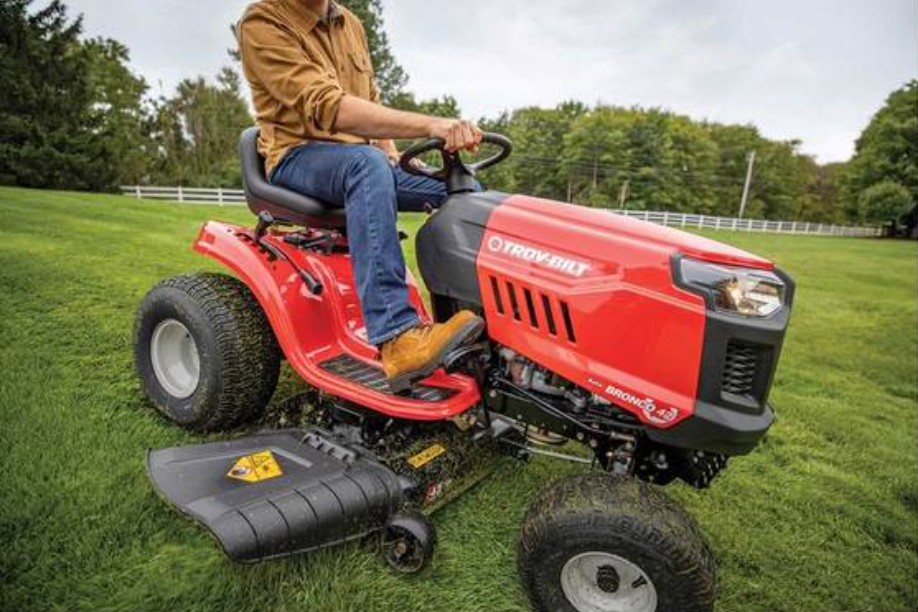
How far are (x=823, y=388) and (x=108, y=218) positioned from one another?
36.5ft

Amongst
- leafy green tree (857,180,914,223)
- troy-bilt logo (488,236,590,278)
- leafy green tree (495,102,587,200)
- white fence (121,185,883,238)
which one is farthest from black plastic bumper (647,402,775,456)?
leafy green tree (857,180,914,223)

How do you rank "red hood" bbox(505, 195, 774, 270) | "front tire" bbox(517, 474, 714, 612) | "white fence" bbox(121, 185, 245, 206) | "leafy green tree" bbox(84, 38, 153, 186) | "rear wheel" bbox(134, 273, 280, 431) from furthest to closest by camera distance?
"leafy green tree" bbox(84, 38, 153, 186) → "white fence" bbox(121, 185, 245, 206) → "rear wheel" bbox(134, 273, 280, 431) → "red hood" bbox(505, 195, 774, 270) → "front tire" bbox(517, 474, 714, 612)

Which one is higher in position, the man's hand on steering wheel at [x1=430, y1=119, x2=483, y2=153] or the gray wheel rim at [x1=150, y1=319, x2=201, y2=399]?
the man's hand on steering wheel at [x1=430, y1=119, x2=483, y2=153]

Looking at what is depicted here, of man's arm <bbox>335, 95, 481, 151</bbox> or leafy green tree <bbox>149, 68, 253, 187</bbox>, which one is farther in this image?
leafy green tree <bbox>149, 68, 253, 187</bbox>

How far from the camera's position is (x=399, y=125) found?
6.31 ft

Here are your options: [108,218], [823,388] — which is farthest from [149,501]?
[108,218]

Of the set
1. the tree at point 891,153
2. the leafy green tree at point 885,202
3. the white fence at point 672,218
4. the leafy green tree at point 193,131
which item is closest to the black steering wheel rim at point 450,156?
the white fence at point 672,218

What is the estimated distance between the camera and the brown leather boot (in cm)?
192

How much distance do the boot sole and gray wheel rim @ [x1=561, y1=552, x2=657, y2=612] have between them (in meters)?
0.75

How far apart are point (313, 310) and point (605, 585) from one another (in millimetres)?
1556

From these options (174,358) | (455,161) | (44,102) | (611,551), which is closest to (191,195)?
(44,102)

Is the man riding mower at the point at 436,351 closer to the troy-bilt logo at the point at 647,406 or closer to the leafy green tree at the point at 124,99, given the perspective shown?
the troy-bilt logo at the point at 647,406

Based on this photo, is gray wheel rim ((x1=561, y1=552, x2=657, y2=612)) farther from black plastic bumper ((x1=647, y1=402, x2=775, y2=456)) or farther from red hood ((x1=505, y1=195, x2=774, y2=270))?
red hood ((x1=505, y1=195, x2=774, y2=270))

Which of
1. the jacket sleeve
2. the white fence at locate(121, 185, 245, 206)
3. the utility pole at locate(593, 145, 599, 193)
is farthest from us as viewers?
the utility pole at locate(593, 145, 599, 193)
